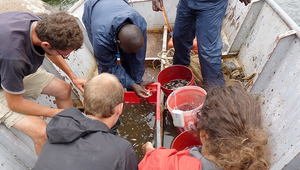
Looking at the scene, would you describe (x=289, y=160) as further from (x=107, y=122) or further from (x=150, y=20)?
(x=150, y=20)

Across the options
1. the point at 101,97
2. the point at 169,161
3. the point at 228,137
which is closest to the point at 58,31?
the point at 101,97

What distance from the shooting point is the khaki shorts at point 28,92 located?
1.53m

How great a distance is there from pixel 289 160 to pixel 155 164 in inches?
40.4

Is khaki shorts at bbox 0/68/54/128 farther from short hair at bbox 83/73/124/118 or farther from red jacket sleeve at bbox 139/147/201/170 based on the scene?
red jacket sleeve at bbox 139/147/201/170

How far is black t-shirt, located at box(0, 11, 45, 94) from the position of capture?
1.27 metres

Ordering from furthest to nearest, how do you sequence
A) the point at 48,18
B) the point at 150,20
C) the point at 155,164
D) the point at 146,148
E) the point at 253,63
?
1. the point at 150,20
2. the point at 253,63
3. the point at 146,148
4. the point at 48,18
5. the point at 155,164

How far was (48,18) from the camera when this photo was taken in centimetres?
144

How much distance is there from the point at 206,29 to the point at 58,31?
161 centimetres

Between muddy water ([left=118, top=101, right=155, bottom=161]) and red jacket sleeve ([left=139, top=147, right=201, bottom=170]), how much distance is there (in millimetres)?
961

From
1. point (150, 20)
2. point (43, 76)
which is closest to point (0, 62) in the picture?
point (43, 76)

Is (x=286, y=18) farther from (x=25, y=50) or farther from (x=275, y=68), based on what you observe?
(x=25, y=50)

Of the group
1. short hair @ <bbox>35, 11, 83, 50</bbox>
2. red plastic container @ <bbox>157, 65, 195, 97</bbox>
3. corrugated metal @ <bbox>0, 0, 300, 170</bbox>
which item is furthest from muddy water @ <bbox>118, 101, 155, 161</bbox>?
short hair @ <bbox>35, 11, 83, 50</bbox>

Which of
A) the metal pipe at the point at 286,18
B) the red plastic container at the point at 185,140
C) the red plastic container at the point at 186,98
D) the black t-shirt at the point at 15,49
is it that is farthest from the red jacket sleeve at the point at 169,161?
the metal pipe at the point at 286,18

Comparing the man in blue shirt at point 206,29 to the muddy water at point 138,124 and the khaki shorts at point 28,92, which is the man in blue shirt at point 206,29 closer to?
the muddy water at point 138,124
